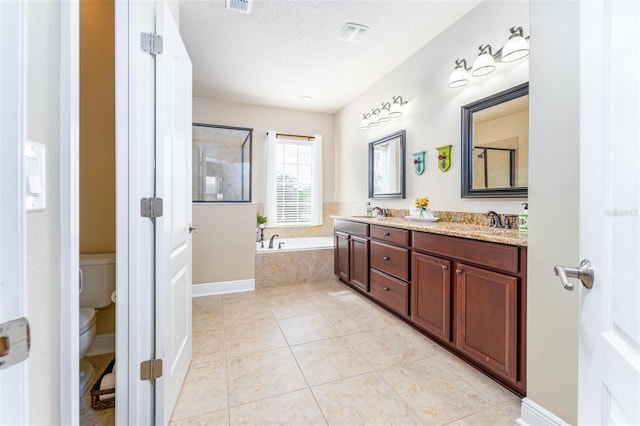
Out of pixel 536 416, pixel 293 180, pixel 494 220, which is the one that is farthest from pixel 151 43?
pixel 293 180

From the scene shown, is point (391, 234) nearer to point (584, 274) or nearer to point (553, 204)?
point (553, 204)

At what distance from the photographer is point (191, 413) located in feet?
4.83

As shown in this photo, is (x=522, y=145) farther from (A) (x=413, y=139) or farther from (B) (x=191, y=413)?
(B) (x=191, y=413)

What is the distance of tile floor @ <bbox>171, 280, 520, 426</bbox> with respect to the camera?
1.47 meters

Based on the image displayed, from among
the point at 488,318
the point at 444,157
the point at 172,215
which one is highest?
the point at 444,157

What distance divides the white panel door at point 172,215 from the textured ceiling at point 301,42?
0.98 meters

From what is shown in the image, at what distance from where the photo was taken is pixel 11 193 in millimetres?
433

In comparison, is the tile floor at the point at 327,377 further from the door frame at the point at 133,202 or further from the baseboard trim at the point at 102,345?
the baseboard trim at the point at 102,345

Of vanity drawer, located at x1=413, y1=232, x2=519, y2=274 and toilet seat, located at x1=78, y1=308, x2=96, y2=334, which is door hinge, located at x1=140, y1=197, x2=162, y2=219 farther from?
vanity drawer, located at x1=413, y1=232, x2=519, y2=274

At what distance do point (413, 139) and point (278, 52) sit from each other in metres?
1.67

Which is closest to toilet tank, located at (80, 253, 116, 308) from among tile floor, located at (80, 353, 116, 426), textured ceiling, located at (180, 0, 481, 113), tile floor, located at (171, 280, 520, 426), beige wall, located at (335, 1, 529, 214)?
tile floor, located at (80, 353, 116, 426)

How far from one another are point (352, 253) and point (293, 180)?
1876 mm

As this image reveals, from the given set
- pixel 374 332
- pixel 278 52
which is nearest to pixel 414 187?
pixel 374 332

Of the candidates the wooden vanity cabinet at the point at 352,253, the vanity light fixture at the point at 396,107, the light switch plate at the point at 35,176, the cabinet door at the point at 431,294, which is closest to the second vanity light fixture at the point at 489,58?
the vanity light fixture at the point at 396,107
